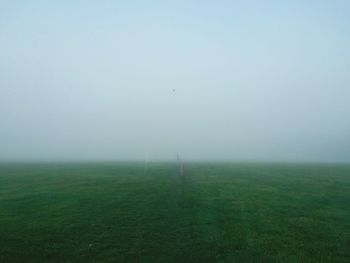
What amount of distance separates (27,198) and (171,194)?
558 inches

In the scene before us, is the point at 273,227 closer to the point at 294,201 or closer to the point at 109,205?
the point at 294,201

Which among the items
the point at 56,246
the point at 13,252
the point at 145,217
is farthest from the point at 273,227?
the point at 13,252

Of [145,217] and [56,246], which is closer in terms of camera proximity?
[56,246]

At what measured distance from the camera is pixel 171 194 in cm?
3175

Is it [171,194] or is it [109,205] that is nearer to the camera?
[109,205]

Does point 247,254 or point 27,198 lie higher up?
point 27,198

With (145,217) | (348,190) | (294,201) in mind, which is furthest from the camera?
(348,190)

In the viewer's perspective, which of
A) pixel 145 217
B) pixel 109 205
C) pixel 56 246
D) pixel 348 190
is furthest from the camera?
pixel 348 190

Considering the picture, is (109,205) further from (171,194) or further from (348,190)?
(348,190)

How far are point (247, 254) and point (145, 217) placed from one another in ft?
29.6

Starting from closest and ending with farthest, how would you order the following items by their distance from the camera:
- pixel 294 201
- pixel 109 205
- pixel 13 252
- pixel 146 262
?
1. pixel 146 262
2. pixel 13 252
3. pixel 109 205
4. pixel 294 201

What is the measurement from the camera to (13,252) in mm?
14367

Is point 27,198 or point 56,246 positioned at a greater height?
point 27,198

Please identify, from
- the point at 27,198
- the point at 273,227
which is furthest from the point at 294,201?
the point at 27,198
